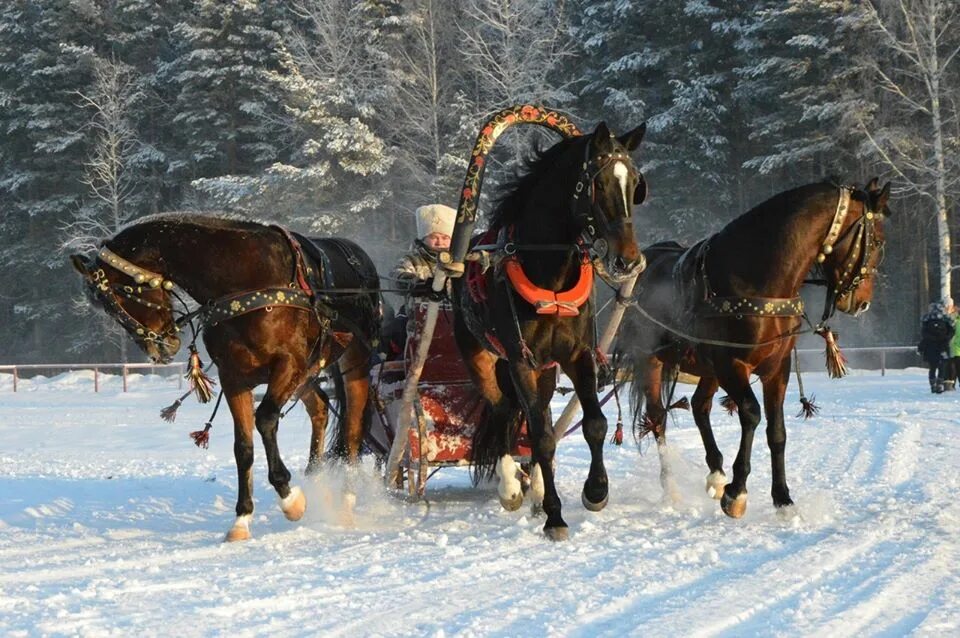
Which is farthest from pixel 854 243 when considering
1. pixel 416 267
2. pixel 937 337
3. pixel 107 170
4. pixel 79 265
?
pixel 107 170

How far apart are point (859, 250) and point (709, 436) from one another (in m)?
2.11

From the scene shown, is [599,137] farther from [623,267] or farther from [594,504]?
[594,504]

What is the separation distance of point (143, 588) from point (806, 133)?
83.4 feet

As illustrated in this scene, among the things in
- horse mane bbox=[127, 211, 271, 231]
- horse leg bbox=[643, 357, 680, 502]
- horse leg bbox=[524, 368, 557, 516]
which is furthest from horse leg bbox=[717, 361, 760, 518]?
horse mane bbox=[127, 211, 271, 231]

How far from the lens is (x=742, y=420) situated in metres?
7.21

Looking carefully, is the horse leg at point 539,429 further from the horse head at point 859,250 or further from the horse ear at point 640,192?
the horse head at point 859,250

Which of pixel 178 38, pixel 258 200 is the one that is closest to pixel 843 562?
pixel 258 200

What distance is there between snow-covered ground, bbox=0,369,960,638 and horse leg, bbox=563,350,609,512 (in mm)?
208

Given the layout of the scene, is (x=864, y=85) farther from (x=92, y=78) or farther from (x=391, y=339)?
(x=92, y=78)

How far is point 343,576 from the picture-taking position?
5.42 meters

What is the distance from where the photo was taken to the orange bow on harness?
6461 millimetres

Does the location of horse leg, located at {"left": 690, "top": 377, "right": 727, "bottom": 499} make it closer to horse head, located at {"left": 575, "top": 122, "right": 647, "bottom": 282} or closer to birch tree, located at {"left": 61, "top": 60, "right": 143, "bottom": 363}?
horse head, located at {"left": 575, "top": 122, "right": 647, "bottom": 282}

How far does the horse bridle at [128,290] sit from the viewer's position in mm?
6695

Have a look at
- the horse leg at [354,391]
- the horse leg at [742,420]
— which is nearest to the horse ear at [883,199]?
the horse leg at [742,420]
